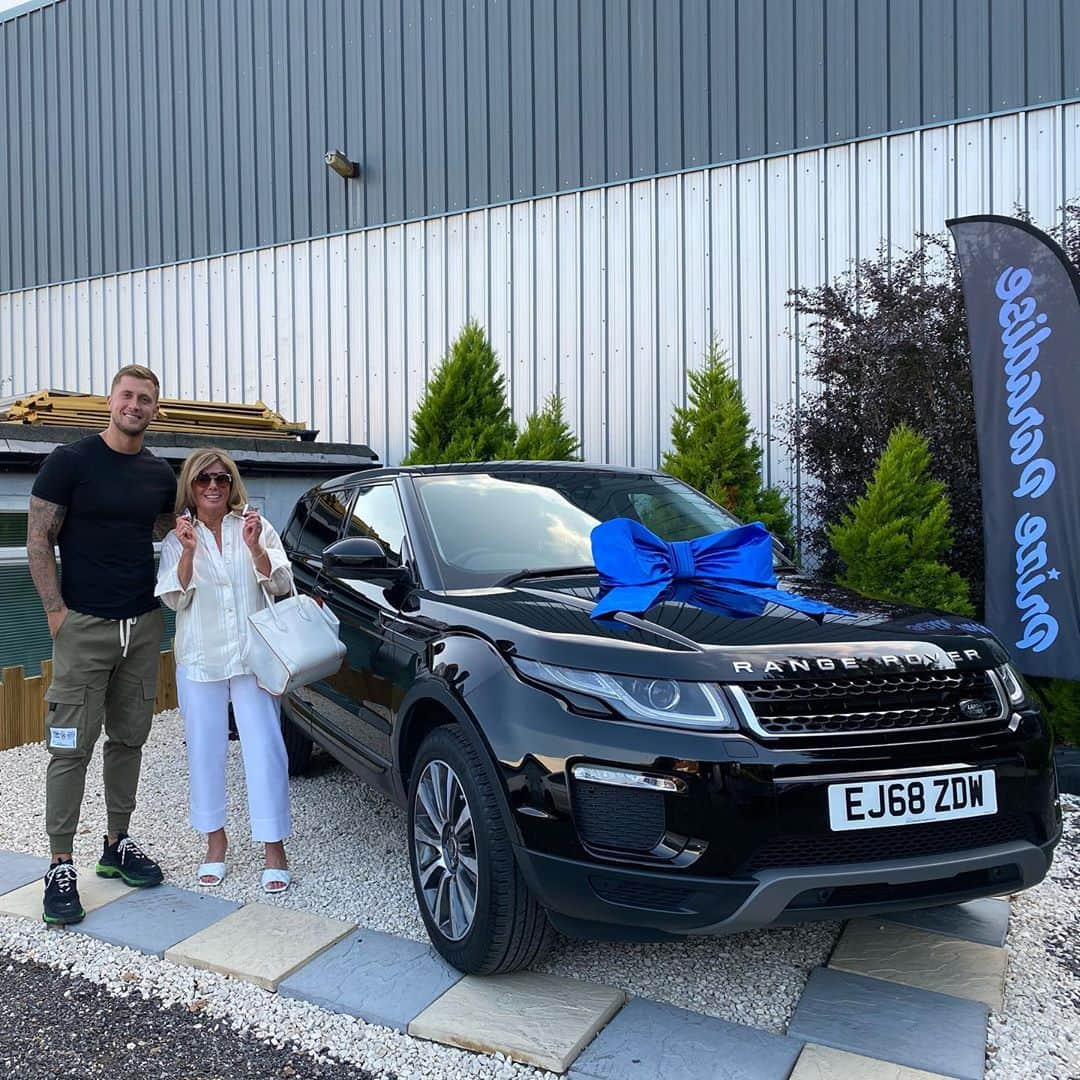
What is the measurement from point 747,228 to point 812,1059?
833cm

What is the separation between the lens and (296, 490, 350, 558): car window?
14.8 feet

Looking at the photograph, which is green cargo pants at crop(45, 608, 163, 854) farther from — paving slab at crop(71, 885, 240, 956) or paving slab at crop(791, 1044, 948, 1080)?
paving slab at crop(791, 1044, 948, 1080)

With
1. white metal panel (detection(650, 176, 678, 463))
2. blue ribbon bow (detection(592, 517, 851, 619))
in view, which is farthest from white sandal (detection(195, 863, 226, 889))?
white metal panel (detection(650, 176, 678, 463))

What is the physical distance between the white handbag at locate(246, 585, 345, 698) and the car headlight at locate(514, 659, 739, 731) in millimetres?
1357

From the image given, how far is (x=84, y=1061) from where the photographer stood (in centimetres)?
265

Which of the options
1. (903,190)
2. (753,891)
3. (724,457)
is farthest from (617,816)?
(903,190)

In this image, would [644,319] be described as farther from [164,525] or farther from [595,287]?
[164,525]

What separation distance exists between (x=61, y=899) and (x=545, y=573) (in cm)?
205

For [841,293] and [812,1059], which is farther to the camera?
[841,293]

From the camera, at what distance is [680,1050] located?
2.61 meters

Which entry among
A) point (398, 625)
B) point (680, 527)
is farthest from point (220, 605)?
point (680, 527)

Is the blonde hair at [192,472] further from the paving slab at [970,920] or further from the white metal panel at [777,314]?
the white metal panel at [777,314]

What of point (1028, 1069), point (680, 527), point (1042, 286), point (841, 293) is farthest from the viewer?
point (841, 293)

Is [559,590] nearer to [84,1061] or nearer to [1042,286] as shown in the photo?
[84,1061]
